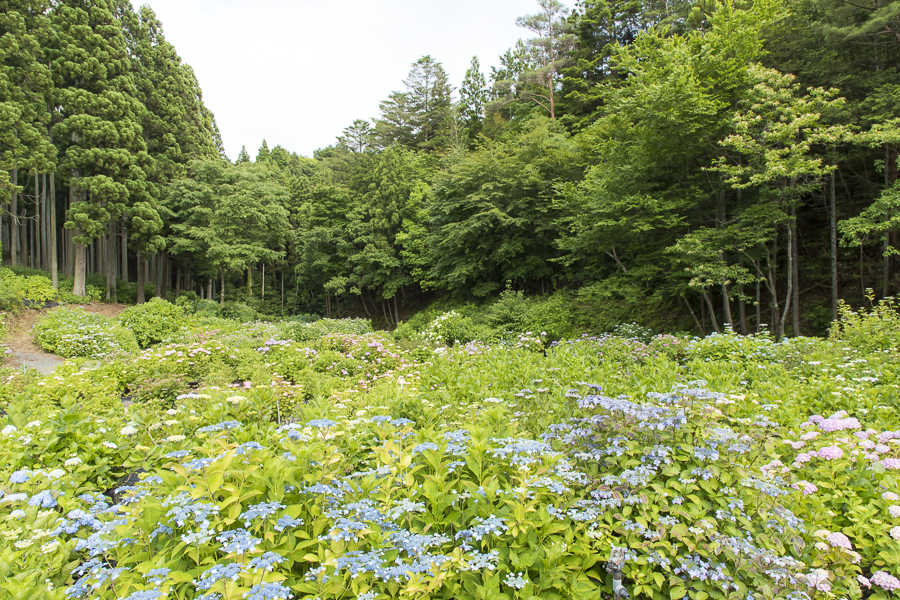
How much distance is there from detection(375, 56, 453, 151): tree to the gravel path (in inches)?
1036

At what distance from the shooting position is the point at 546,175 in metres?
15.8

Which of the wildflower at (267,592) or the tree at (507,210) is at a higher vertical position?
the tree at (507,210)

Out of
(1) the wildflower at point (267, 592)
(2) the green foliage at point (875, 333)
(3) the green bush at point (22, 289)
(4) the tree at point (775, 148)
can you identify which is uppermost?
(4) the tree at point (775, 148)

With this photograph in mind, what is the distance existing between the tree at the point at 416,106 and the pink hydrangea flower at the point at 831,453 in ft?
106

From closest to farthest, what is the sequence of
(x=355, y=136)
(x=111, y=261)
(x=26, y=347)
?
(x=26, y=347) < (x=111, y=261) < (x=355, y=136)

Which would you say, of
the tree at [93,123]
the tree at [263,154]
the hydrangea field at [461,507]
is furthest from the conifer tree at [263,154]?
the hydrangea field at [461,507]

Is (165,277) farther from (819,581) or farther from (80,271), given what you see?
(819,581)

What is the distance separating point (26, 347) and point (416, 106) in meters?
28.2

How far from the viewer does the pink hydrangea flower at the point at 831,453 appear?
2111 millimetres

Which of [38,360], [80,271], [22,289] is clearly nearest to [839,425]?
[38,360]

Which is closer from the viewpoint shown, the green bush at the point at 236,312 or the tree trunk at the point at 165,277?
the green bush at the point at 236,312

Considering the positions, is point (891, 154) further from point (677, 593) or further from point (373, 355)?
point (677, 593)

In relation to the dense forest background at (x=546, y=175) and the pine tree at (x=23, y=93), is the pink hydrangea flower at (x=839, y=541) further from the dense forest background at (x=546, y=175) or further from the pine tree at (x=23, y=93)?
the pine tree at (x=23, y=93)

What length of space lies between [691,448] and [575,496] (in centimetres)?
54
